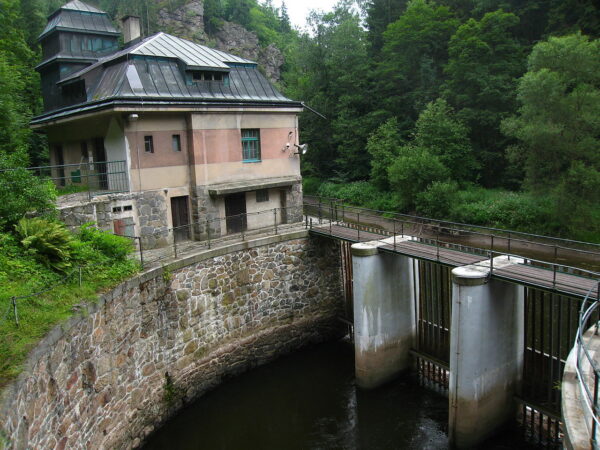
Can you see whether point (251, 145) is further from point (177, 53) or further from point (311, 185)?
point (311, 185)

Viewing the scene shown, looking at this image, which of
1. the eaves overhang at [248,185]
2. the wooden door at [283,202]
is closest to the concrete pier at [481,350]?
the eaves overhang at [248,185]

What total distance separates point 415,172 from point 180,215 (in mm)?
18782

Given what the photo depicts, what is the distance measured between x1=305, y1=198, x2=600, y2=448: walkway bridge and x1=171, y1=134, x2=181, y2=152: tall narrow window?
7641 millimetres

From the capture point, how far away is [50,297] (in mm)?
10703

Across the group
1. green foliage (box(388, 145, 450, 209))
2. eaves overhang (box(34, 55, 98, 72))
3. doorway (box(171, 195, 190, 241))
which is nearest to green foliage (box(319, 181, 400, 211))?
green foliage (box(388, 145, 450, 209))

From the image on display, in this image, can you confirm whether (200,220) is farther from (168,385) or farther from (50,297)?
(50,297)

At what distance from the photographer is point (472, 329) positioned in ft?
40.2

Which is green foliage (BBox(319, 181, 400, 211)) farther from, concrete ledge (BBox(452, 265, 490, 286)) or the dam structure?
concrete ledge (BBox(452, 265, 490, 286))

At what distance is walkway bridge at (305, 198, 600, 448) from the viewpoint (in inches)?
483

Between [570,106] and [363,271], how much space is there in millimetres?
17762

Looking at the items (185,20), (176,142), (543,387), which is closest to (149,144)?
(176,142)

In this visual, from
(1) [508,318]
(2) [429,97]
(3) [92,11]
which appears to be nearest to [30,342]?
(1) [508,318]

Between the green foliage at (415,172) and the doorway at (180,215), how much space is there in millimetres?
17941

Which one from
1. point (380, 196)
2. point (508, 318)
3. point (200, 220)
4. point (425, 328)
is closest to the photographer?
point (508, 318)
